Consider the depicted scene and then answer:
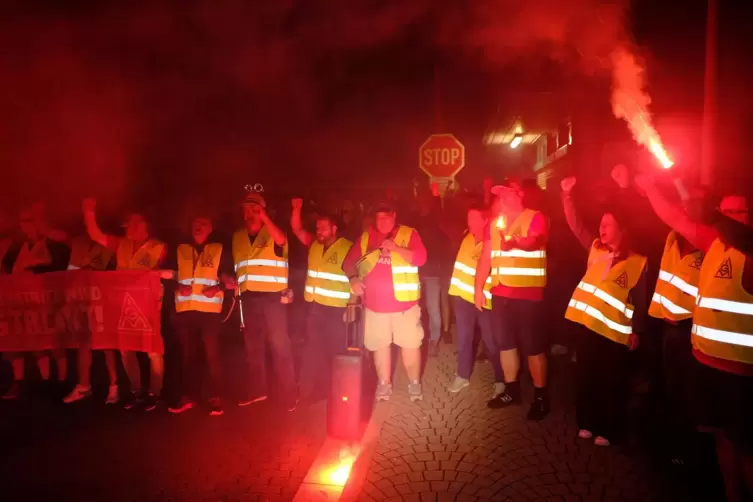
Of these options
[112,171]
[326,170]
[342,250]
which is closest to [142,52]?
[112,171]

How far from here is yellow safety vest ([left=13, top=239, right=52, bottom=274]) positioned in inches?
240

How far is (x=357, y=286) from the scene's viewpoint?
17.6ft

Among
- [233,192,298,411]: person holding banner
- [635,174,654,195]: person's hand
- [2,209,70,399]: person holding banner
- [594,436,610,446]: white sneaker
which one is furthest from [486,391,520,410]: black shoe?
[2,209,70,399]: person holding banner

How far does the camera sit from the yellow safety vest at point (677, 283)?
4.02m

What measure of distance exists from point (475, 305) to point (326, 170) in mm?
13055

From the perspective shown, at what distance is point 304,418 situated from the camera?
16.9ft

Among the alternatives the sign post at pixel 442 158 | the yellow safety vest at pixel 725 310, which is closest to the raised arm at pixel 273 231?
the yellow safety vest at pixel 725 310

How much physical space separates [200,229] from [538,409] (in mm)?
3583

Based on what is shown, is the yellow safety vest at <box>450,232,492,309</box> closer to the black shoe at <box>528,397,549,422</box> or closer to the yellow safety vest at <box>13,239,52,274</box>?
the black shoe at <box>528,397,549,422</box>

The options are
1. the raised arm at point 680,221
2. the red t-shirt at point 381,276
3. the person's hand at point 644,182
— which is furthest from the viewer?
the red t-shirt at point 381,276

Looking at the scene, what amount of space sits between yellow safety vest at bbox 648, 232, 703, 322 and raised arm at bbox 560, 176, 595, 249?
0.96 metres

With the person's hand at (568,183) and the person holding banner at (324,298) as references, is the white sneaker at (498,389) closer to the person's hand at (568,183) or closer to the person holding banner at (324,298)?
the person holding banner at (324,298)

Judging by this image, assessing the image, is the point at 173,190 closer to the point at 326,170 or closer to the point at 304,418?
the point at 304,418

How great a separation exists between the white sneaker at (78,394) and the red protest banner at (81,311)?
44 cm
